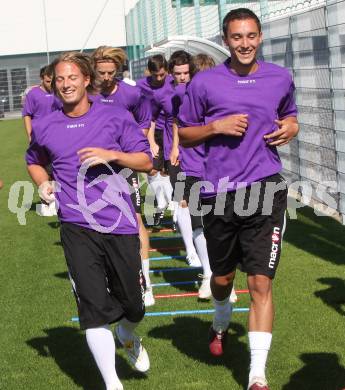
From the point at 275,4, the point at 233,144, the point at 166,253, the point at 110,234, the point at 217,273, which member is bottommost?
the point at 166,253

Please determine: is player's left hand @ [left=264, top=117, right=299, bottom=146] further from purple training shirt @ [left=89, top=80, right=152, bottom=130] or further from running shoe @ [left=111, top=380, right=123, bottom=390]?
purple training shirt @ [left=89, top=80, right=152, bottom=130]

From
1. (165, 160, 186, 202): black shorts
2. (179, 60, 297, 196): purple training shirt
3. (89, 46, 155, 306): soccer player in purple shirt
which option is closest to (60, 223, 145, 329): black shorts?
(179, 60, 297, 196): purple training shirt

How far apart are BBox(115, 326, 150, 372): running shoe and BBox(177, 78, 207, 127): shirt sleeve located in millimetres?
1476

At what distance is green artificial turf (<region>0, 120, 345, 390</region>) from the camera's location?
18.4ft

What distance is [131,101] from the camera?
25.9ft

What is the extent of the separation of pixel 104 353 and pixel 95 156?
119 centimetres

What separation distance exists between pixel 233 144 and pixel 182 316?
2.21 m

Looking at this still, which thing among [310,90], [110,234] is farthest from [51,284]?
[310,90]

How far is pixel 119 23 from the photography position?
159 ft

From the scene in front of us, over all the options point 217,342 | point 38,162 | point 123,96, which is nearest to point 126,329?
point 217,342

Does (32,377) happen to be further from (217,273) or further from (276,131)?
(276,131)

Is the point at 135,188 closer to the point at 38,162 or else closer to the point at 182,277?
the point at 182,277

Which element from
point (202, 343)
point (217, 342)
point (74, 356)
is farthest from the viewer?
point (202, 343)

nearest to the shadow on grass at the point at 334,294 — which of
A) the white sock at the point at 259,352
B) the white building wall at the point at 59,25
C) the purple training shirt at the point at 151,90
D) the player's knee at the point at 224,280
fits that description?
the player's knee at the point at 224,280
